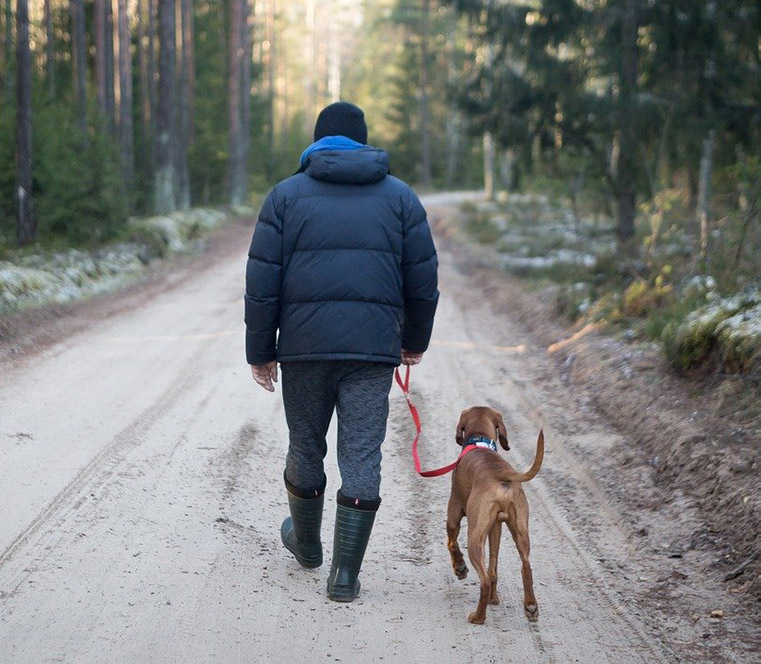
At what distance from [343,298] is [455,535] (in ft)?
4.49

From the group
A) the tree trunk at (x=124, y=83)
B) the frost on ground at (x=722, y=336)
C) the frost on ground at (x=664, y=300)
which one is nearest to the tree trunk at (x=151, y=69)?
the tree trunk at (x=124, y=83)

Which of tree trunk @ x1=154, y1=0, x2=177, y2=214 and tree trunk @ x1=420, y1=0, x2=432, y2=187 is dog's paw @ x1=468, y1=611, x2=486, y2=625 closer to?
tree trunk @ x1=154, y1=0, x2=177, y2=214

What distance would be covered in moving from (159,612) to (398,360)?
151 cm

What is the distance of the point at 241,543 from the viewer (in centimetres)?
502

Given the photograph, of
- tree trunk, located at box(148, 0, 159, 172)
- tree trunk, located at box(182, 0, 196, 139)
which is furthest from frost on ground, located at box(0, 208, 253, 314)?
tree trunk, located at box(182, 0, 196, 139)

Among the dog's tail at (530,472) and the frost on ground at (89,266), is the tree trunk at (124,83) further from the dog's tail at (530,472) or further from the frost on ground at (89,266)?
the dog's tail at (530,472)

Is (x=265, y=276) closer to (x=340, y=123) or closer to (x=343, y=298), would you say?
(x=343, y=298)

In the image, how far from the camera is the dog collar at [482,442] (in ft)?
15.0

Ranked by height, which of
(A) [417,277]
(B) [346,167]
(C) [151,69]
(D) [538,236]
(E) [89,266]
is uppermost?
(C) [151,69]

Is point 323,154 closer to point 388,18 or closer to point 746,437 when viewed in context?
point 746,437

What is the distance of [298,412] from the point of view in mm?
4324

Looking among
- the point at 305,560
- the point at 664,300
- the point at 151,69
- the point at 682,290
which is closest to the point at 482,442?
the point at 305,560

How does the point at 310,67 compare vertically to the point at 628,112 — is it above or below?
above

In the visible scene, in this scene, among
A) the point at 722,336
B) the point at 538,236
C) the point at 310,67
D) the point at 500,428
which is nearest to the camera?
the point at 500,428
